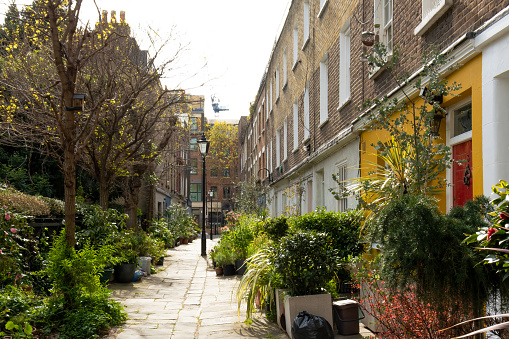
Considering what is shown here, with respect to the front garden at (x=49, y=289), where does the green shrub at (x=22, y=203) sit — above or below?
above

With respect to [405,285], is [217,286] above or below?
below

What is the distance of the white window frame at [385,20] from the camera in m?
8.59

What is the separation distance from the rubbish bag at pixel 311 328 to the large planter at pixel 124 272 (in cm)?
662

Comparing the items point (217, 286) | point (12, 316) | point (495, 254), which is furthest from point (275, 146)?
point (495, 254)

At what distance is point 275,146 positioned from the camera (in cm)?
2412

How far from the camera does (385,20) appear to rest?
29.6 feet

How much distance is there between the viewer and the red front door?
5.87 metres

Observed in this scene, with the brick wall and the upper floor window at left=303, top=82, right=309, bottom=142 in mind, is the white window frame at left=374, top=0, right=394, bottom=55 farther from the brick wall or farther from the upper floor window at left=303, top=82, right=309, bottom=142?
the upper floor window at left=303, top=82, right=309, bottom=142

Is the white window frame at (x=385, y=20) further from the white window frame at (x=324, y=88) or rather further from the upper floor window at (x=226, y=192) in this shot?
the upper floor window at (x=226, y=192)

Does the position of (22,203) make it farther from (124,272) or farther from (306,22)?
(306,22)

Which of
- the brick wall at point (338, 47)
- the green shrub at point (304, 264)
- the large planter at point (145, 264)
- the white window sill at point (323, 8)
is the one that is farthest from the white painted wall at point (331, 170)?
the large planter at point (145, 264)

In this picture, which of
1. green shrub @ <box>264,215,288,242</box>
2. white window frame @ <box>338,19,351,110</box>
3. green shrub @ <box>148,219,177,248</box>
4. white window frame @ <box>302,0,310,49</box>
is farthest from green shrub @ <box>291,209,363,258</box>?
green shrub @ <box>148,219,177,248</box>

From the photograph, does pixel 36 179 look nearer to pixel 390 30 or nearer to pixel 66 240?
pixel 66 240

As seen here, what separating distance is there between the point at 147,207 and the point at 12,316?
19056mm
